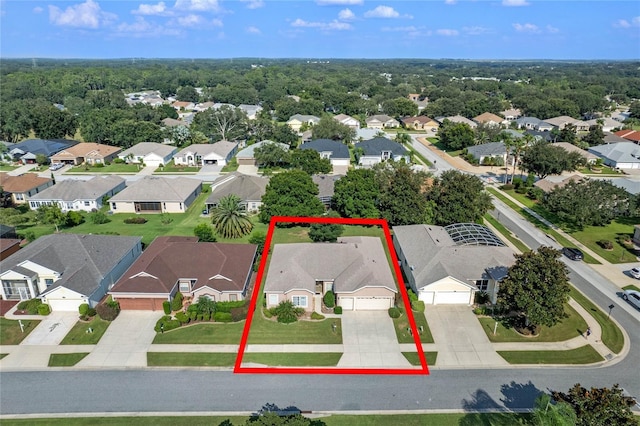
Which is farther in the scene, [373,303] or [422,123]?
[422,123]

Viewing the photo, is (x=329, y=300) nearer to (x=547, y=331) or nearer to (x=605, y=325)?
(x=547, y=331)

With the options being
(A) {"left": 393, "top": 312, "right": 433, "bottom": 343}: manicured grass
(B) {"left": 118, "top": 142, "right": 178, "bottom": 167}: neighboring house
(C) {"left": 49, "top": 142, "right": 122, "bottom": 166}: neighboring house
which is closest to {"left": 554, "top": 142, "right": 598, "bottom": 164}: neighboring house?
(A) {"left": 393, "top": 312, "right": 433, "bottom": 343}: manicured grass

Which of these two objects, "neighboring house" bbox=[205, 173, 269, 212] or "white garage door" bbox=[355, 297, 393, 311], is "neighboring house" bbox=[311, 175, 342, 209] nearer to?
"neighboring house" bbox=[205, 173, 269, 212]

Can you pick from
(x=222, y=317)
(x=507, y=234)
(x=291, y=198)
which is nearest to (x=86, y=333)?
(x=222, y=317)

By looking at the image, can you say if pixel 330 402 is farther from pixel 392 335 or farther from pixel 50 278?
pixel 50 278

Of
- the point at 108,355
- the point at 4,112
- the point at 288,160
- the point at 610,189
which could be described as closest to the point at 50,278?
the point at 108,355

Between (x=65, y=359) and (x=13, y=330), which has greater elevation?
(x=13, y=330)

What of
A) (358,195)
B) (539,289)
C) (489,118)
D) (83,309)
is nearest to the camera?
A: (539,289)
